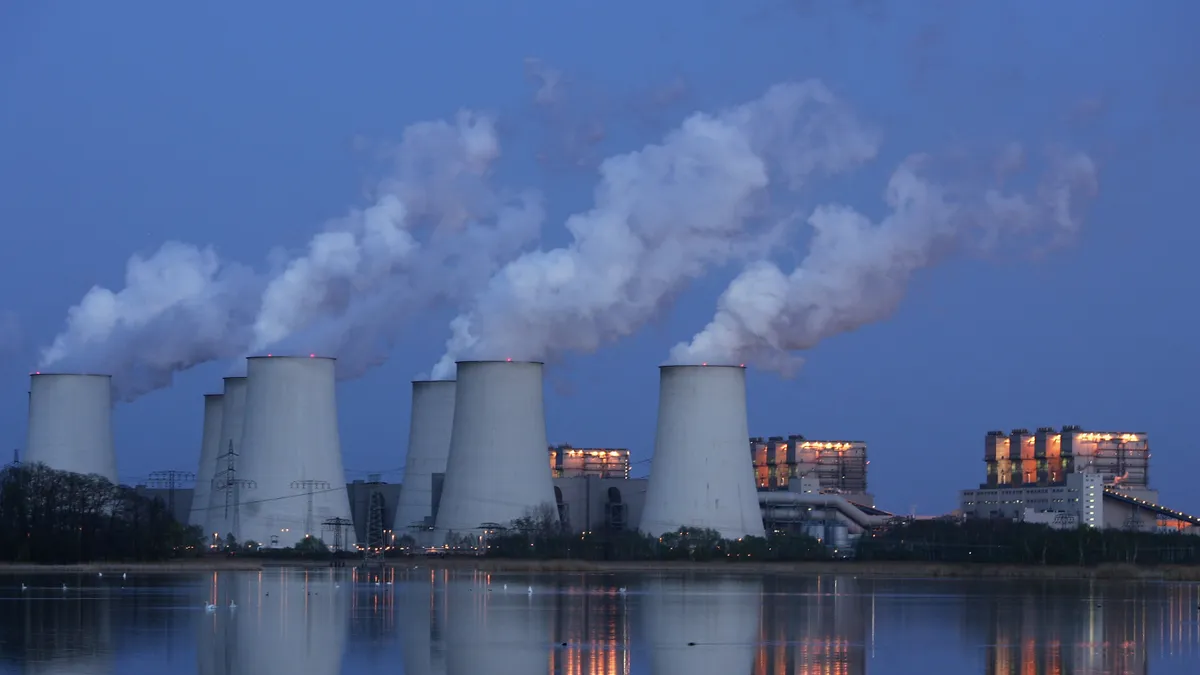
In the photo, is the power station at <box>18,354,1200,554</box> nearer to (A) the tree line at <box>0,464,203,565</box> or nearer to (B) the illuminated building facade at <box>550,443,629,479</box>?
(A) the tree line at <box>0,464,203,565</box>

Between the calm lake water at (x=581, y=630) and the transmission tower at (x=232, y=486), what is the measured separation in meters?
16.3

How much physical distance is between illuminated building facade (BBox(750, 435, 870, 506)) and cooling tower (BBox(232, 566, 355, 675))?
2325 inches

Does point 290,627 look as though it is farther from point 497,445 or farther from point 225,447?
point 225,447

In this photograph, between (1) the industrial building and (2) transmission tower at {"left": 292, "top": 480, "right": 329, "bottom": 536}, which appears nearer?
(2) transmission tower at {"left": 292, "top": 480, "right": 329, "bottom": 536}

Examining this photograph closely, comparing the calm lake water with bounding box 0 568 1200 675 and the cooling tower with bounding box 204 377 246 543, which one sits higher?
the cooling tower with bounding box 204 377 246 543

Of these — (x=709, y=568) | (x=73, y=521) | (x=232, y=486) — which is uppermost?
(x=232, y=486)

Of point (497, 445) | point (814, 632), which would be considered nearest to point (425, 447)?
point (497, 445)

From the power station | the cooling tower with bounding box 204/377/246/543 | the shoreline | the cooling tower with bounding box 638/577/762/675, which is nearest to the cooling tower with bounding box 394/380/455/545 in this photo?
the power station

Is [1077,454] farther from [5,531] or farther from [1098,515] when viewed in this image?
[5,531]

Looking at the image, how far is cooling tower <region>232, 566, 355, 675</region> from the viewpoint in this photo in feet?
59.7

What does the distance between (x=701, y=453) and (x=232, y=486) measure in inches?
599

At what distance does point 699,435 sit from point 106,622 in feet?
94.4

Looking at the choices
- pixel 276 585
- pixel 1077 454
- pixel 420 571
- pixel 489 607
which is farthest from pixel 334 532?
pixel 1077 454

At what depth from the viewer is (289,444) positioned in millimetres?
53938
